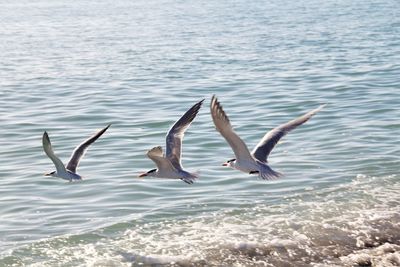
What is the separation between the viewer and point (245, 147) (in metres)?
12.7

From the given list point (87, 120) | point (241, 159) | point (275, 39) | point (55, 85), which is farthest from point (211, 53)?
point (241, 159)

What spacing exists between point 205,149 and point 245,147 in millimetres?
6918

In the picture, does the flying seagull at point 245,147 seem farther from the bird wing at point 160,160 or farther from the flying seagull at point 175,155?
the bird wing at point 160,160

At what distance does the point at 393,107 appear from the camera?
76.9 feet

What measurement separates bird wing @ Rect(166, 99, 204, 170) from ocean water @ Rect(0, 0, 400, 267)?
1.22 m

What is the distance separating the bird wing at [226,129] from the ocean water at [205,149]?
1.33 metres

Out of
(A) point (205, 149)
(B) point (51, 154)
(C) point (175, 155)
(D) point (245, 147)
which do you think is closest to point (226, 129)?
(D) point (245, 147)

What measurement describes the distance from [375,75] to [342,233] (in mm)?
16499

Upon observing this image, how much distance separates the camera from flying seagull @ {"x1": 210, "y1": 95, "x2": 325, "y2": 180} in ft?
39.0

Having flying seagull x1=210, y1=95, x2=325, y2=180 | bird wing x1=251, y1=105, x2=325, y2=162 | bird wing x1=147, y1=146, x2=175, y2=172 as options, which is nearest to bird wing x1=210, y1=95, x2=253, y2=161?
flying seagull x1=210, y1=95, x2=325, y2=180

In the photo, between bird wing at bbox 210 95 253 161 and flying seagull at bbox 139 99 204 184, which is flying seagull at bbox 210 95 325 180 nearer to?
bird wing at bbox 210 95 253 161

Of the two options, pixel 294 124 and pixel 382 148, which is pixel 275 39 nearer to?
pixel 382 148

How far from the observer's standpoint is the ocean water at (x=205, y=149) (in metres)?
13.3

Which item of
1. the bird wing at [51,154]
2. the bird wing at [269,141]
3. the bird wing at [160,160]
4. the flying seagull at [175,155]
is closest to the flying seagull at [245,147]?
the bird wing at [269,141]
